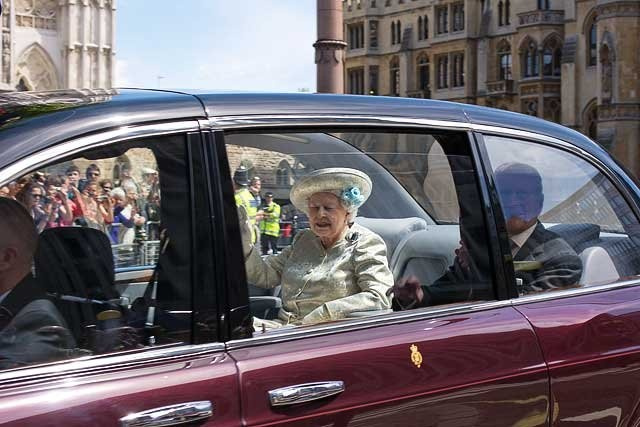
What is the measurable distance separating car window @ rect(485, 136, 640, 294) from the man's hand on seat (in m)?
0.35

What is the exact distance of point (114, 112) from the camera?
8.04 ft

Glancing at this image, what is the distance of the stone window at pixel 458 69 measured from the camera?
5875 centimetres

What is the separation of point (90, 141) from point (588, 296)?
178cm

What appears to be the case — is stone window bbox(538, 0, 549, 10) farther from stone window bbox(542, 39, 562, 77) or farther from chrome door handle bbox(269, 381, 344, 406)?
chrome door handle bbox(269, 381, 344, 406)

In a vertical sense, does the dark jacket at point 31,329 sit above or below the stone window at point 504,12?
below

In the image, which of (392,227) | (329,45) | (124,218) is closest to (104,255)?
(124,218)

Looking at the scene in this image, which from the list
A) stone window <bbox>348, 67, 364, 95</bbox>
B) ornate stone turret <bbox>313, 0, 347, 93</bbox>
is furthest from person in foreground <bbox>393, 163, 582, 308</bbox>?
stone window <bbox>348, 67, 364, 95</bbox>

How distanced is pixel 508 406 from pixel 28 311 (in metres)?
1.37

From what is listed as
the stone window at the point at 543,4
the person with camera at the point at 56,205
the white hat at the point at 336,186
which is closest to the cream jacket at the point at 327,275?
the white hat at the point at 336,186

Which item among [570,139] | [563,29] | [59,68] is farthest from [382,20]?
[570,139]

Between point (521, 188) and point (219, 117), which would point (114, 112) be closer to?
point (219, 117)

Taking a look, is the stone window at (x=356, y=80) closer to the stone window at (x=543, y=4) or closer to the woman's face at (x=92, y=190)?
the stone window at (x=543, y=4)

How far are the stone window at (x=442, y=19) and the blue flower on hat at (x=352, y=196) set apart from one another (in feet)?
191

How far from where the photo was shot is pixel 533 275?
3.33 meters
